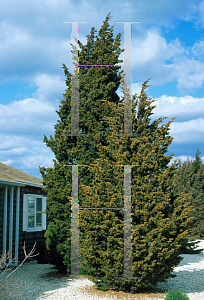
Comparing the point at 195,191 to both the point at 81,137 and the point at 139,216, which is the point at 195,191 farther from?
the point at 139,216

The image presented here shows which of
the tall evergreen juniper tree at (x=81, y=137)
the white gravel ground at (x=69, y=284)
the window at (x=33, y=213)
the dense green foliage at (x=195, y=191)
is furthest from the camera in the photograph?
the dense green foliage at (x=195, y=191)

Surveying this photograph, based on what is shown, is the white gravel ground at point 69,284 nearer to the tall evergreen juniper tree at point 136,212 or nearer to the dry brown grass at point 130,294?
the dry brown grass at point 130,294

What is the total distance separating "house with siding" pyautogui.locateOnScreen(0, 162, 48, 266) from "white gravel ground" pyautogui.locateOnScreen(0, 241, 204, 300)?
0.79 m

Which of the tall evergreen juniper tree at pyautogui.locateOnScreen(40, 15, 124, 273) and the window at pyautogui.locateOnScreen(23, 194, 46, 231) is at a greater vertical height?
the tall evergreen juniper tree at pyautogui.locateOnScreen(40, 15, 124, 273)

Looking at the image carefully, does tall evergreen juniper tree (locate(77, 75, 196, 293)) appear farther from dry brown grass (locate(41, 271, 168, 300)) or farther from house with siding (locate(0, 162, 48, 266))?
house with siding (locate(0, 162, 48, 266))

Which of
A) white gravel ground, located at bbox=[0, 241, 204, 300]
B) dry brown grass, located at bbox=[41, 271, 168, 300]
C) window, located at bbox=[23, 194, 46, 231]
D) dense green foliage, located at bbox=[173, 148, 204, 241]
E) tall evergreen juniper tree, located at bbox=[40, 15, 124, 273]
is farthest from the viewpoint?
dense green foliage, located at bbox=[173, 148, 204, 241]

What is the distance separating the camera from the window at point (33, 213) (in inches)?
389

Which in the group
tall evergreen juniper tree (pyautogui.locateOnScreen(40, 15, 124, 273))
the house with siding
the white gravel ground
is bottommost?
the white gravel ground

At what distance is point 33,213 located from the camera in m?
10.3

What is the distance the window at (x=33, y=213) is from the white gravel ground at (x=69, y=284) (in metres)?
1.33

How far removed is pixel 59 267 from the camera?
7.55m

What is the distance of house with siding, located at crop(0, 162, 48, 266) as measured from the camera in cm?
893

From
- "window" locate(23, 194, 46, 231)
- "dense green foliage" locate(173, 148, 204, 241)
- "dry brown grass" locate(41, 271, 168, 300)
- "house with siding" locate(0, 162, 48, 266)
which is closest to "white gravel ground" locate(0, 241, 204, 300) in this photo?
"dry brown grass" locate(41, 271, 168, 300)

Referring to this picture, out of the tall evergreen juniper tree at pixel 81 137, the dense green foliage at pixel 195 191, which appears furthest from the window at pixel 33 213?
the dense green foliage at pixel 195 191
